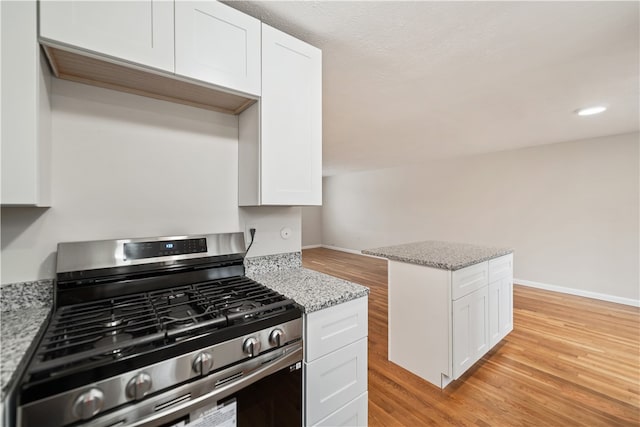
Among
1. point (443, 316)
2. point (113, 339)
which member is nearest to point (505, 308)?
point (443, 316)

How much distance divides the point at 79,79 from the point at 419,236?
19.0 feet

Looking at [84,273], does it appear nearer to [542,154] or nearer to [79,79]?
[79,79]

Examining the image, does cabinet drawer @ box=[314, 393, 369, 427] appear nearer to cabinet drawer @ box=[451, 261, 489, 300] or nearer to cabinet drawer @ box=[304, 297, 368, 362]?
cabinet drawer @ box=[304, 297, 368, 362]

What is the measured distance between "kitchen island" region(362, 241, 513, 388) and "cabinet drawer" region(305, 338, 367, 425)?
2.97 ft

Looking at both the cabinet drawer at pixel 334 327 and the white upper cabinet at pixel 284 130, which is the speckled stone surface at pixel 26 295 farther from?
the cabinet drawer at pixel 334 327

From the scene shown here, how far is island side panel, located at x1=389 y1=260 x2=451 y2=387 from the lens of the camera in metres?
1.95

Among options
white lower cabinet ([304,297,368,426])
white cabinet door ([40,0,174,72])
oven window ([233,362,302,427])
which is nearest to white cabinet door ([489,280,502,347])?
white lower cabinet ([304,297,368,426])

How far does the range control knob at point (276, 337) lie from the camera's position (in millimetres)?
1022

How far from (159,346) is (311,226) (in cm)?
760

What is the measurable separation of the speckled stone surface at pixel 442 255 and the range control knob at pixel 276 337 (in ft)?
4.41

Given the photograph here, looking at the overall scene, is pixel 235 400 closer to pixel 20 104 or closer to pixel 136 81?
pixel 20 104

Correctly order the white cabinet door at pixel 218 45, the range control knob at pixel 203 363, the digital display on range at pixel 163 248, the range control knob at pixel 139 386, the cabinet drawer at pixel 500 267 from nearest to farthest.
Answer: the range control knob at pixel 139 386, the range control knob at pixel 203 363, the white cabinet door at pixel 218 45, the digital display on range at pixel 163 248, the cabinet drawer at pixel 500 267

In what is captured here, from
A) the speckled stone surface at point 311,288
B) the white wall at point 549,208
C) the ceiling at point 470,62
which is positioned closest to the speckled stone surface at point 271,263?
the speckled stone surface at point 311,288

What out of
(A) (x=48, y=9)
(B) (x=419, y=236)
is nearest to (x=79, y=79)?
(A) (x=48, y=9)
